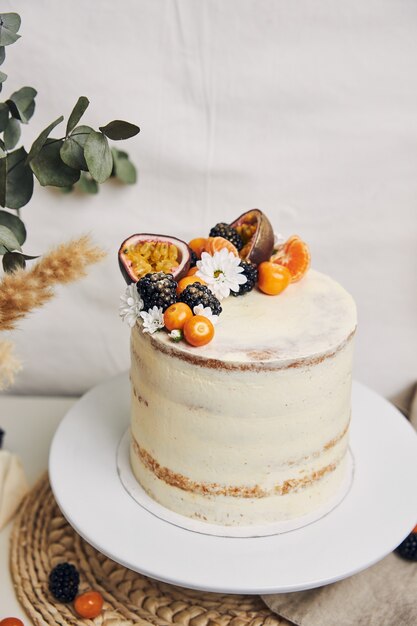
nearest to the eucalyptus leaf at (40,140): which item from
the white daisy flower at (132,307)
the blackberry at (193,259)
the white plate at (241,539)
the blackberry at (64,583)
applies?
the white daisy flower at (132,307)

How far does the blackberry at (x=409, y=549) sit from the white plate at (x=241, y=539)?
0.39 ft

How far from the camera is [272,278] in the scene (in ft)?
5.66

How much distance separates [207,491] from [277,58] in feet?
3.92

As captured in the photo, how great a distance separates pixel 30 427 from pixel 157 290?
0.98m

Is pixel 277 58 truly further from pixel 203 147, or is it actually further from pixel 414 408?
pixel 414 408

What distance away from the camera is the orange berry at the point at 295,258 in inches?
71.4

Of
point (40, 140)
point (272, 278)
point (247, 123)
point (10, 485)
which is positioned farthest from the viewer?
point (247, 123)

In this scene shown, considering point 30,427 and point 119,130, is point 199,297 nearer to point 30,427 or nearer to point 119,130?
point 119,130

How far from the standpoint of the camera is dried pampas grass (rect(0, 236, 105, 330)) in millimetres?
1331

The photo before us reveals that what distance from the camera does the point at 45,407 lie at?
246cm

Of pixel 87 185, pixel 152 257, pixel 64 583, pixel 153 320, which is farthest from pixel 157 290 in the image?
pixel 87 185

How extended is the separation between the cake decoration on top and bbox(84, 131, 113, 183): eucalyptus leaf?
29 centimetres

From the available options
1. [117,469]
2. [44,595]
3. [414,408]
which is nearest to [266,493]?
[117,469]

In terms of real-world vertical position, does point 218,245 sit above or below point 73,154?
below
